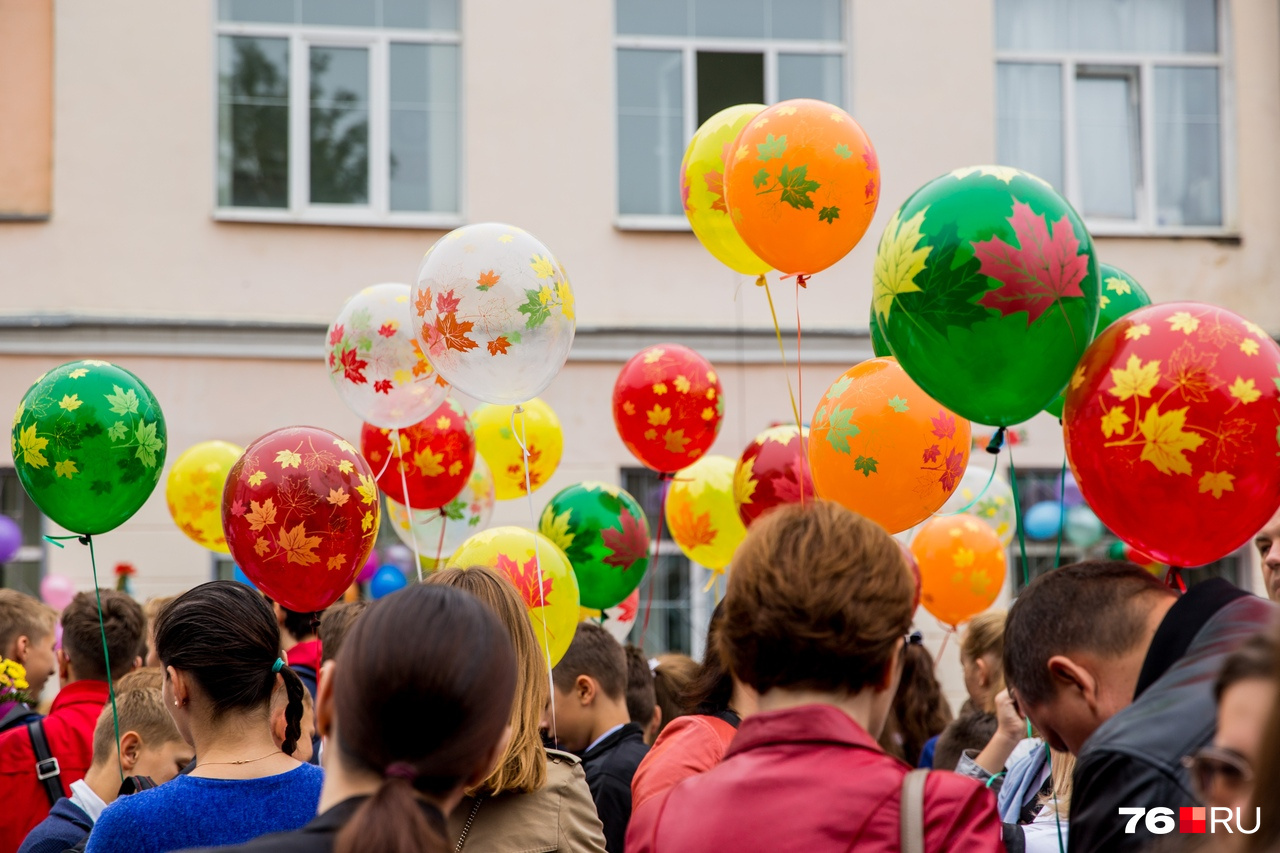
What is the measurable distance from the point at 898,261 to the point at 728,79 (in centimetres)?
747

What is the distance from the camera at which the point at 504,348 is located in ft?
13.6

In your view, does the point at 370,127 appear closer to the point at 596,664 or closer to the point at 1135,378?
the point at 596,664

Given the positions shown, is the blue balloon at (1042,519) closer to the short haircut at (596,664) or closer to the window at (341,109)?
the window at (341,109)

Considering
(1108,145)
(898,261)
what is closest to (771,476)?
(898,261)

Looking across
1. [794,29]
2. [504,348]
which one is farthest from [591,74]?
[504,348]

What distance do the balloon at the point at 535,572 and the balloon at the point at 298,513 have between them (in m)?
0.41

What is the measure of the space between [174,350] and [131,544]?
4.53 feet

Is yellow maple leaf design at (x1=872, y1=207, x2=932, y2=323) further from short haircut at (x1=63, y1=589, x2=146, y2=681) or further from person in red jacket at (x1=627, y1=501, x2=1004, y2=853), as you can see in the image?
short haircut at (x1=63, y1=589, x2=146, y2=681)

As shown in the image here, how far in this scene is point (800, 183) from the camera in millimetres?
3951

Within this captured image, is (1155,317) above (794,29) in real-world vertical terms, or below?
below

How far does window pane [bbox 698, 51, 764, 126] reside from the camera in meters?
10.1

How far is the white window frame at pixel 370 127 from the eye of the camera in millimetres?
9484

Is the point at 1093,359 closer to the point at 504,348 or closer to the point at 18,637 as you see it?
the point at 504,348

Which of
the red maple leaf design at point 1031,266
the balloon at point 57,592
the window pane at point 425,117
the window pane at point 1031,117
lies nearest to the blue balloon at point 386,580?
the balloon at point 57,592
